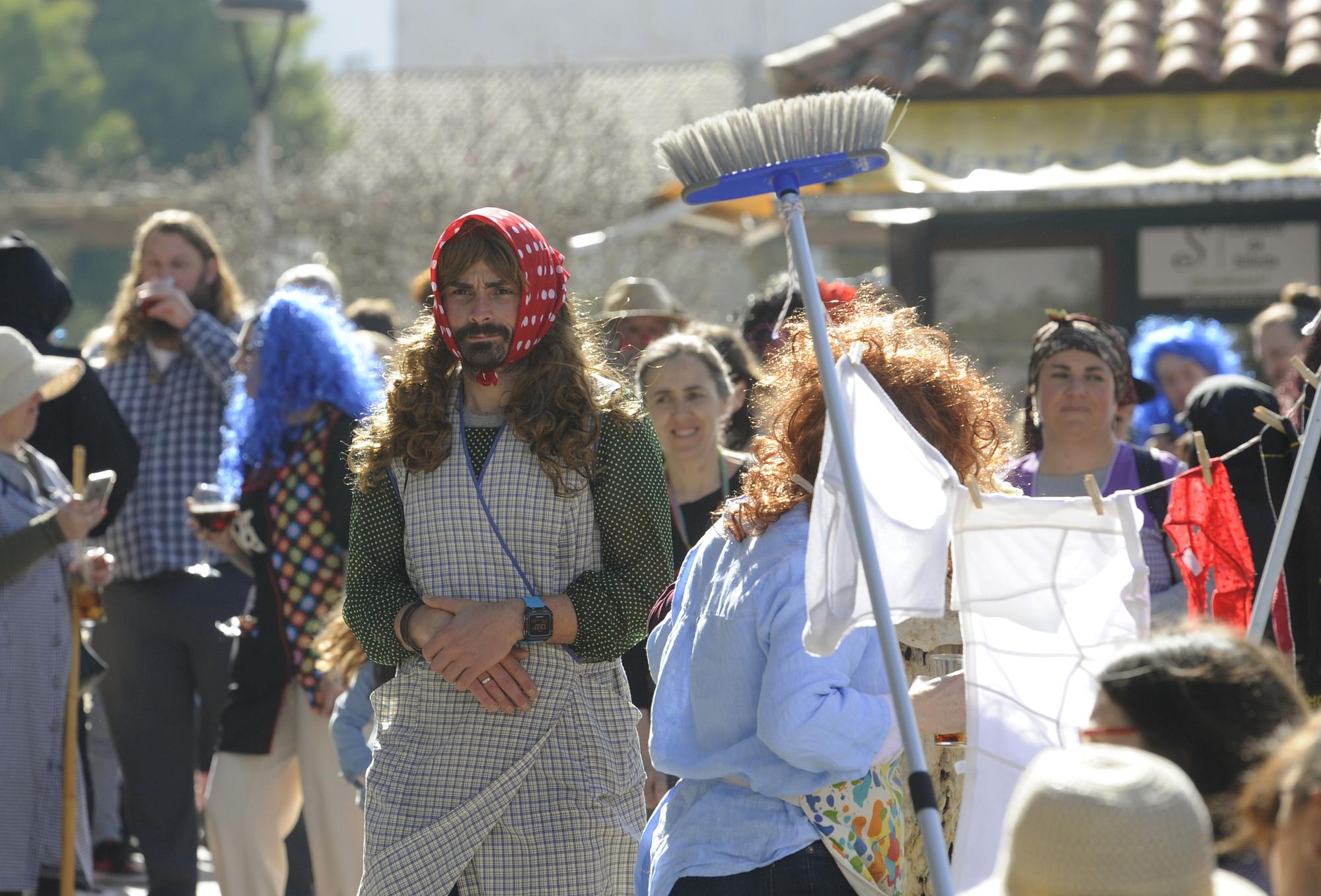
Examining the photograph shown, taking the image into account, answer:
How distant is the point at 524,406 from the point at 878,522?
39.6 inches

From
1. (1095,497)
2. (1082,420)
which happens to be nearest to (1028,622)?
(1095,497)

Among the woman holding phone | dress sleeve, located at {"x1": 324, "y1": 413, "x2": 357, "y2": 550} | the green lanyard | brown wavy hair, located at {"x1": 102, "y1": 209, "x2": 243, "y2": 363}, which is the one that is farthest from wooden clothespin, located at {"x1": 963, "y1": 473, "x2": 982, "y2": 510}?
brown wavy hair, located at {"x1": 102, "y1": 209, "x2": 243, "y2": 363}

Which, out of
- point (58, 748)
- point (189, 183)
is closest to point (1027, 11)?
point (58, 748)

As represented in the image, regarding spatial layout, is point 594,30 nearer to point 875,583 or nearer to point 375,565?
point 375,565

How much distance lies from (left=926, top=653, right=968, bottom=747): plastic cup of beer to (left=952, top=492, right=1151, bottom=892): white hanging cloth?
0.33 metres

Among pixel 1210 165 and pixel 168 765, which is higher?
pixel 1210 165

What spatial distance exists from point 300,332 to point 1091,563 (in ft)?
10.1

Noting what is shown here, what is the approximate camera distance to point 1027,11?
10.6 meters

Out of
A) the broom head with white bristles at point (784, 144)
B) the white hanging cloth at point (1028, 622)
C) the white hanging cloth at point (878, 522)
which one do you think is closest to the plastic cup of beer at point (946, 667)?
the white hanging cloth at point (1028, 622)

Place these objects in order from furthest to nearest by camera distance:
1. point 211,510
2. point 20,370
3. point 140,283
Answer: point 140,283, point 20,370, point 211,510

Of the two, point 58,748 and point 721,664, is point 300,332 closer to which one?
point 58,748

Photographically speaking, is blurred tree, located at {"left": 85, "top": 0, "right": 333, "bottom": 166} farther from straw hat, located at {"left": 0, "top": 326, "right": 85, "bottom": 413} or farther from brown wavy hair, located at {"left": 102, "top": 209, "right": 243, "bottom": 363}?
straw hat, located at {"left": 0, "top": 326, "right": 85, "bottom": 413}

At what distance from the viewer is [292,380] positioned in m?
5.33

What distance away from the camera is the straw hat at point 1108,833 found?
1.66 meters
